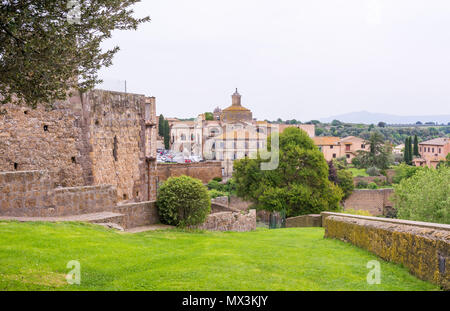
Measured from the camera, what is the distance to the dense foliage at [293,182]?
1147 inches

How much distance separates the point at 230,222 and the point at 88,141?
637cm

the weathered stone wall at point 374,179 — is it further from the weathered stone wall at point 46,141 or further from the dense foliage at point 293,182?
the weathered stone wall at point 46,141

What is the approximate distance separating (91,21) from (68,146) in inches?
285

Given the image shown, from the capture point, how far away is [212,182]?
52.7m

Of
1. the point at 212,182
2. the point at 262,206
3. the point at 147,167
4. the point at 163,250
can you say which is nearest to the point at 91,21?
the point at 163,250

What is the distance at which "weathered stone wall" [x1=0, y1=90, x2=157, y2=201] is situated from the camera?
1205 centimetres

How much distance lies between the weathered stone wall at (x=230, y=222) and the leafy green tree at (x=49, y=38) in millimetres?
8902

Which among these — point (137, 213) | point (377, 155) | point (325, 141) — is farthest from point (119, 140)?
point (325, 141)

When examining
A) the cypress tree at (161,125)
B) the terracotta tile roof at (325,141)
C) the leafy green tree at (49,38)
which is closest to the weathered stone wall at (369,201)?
the terracotta tile roof at (325,141)

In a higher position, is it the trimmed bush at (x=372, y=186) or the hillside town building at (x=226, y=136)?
the hillside town building at (x=226, y=136)

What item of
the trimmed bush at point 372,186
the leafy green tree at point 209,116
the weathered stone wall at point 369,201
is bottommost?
the weathered stone wall at point 369,201

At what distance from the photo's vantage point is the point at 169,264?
729 centimetres
